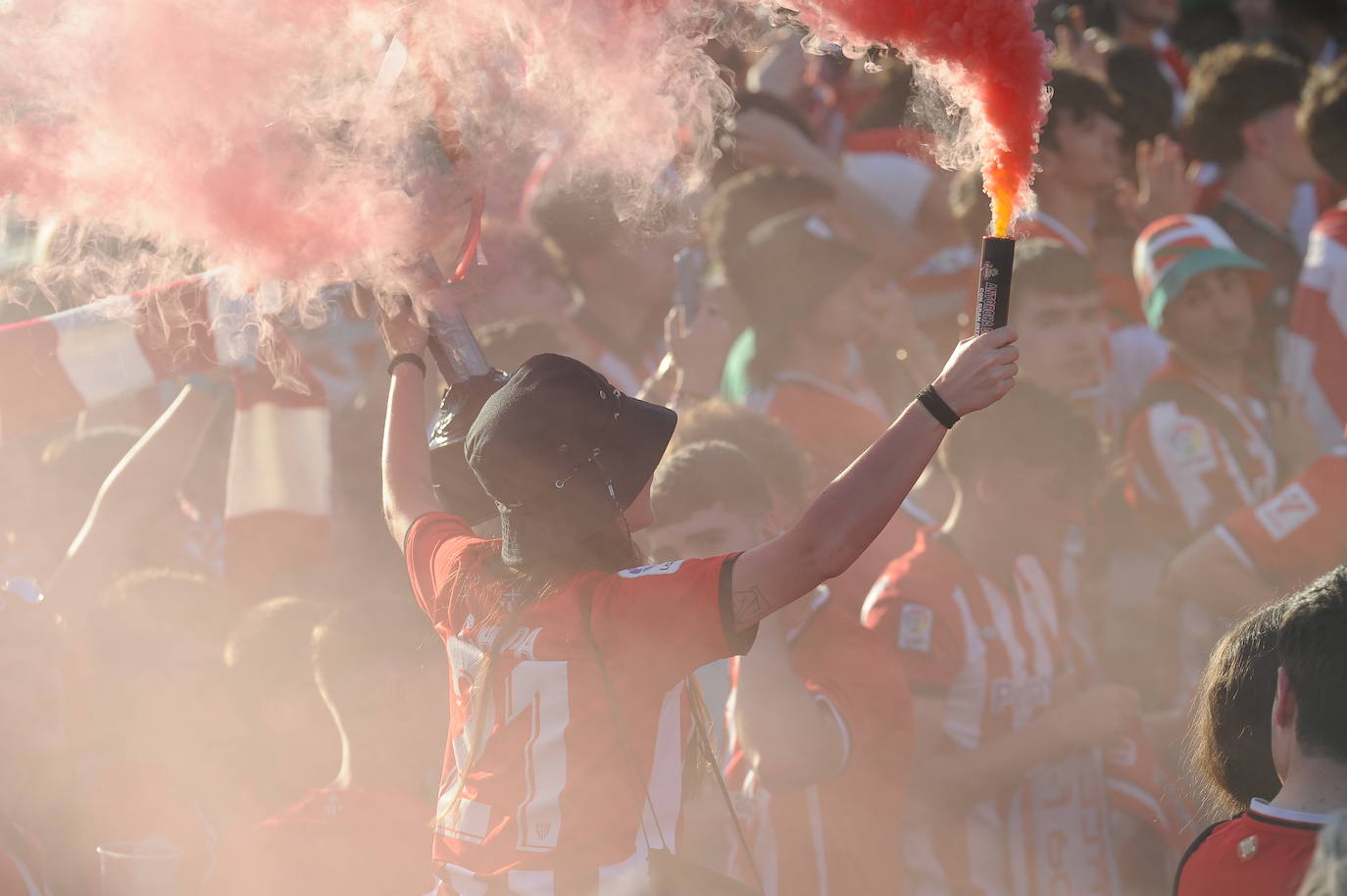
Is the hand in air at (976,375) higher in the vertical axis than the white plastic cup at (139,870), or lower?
higher

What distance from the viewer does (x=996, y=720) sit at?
370 centimetres

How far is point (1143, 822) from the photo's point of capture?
3.75 m

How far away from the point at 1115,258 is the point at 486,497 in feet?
12.4

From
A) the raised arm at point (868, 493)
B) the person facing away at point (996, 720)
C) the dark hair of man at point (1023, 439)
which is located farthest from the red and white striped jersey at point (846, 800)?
the raised arm at point (868, 493)

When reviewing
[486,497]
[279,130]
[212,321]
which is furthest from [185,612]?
[279,130]

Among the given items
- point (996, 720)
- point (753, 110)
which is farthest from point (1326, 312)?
point (753, 110)

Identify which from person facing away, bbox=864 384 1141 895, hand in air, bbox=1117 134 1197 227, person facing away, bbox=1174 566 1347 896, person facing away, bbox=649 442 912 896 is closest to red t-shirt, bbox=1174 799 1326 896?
person facing away, bbox=1174 566 1347 896

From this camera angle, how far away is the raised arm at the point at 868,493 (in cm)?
217

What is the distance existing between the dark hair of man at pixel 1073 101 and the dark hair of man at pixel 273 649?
3.46m

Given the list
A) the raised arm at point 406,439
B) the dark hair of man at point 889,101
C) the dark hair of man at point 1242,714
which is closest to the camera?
the dark hair of man at point 1242,714

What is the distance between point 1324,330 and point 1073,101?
4.65ft

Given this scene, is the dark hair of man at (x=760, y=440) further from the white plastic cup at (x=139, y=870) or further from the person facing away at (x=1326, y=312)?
the person facing away at (x=1326, y=312)

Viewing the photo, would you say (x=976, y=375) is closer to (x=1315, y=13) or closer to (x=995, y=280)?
(x=995, y=280)

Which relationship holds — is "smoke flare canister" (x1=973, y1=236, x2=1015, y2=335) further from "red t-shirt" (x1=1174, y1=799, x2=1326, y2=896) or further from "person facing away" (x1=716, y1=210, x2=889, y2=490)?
"person facing away" (x1=716, y1=210, x2=889, y2=490)
